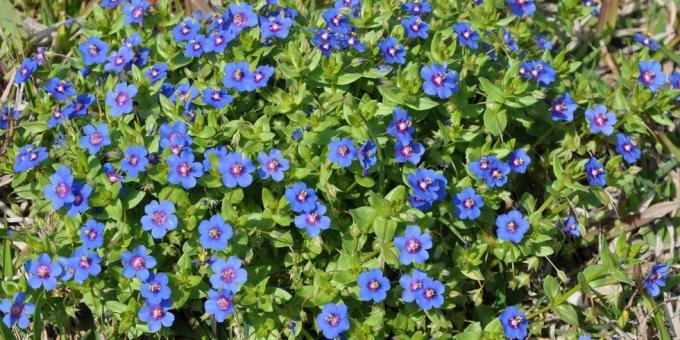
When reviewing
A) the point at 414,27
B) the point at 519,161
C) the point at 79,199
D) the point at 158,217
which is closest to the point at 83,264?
the point at 79,199

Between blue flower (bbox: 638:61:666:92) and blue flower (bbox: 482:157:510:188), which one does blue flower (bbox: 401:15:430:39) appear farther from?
blue flower (bbox: 638:61:666:92)

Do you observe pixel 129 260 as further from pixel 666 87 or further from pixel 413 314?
pixel 666 87

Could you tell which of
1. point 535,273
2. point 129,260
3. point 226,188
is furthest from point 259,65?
point 535,273

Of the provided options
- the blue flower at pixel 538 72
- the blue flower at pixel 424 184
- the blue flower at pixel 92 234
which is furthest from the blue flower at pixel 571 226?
the blue flower at pixel 92 234

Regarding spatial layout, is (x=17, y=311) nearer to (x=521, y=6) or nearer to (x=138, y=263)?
(x=138, y=263)

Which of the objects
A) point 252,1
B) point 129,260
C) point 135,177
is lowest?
point 129,260

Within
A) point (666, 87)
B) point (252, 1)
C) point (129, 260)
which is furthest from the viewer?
point (666, 87)
